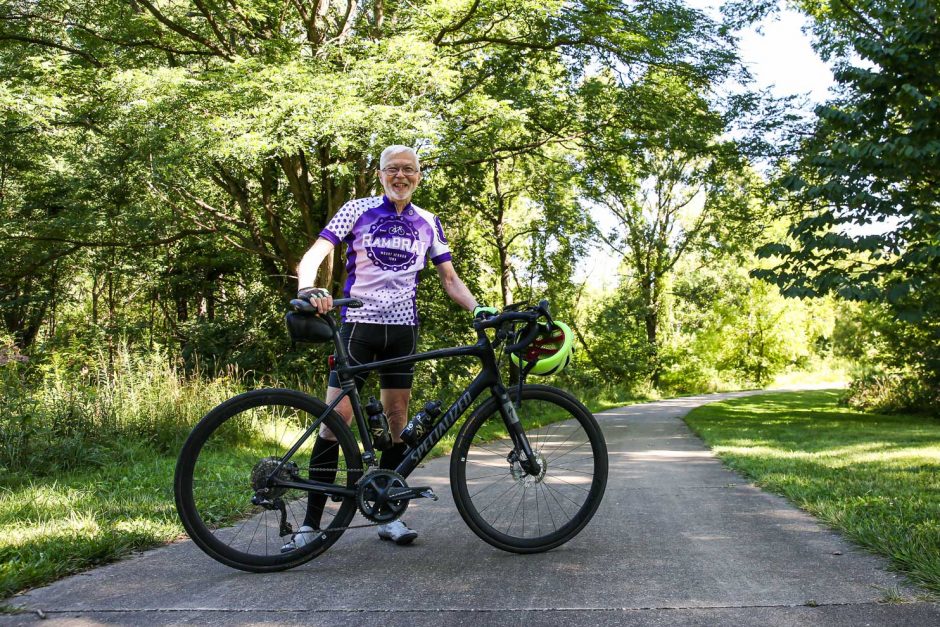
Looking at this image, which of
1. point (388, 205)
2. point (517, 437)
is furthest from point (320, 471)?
point (388, 205)

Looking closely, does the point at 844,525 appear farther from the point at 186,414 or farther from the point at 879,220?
the point at 879,220

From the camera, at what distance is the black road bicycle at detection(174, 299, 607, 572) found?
10.1ft

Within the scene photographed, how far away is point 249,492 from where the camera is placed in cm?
349

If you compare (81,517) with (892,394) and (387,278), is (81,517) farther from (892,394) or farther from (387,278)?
(892,394)

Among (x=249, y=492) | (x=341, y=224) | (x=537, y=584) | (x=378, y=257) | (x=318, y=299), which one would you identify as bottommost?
(x=537, y=584)

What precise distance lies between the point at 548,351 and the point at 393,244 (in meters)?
0.95

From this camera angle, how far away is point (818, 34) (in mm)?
14945

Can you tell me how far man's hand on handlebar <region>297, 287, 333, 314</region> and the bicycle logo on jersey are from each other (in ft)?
1.43

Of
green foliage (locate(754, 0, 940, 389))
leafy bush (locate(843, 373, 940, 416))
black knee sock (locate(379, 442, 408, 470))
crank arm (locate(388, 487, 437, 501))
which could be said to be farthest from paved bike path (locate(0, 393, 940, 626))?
leafy bush (locate(843, 373, 940, 416))

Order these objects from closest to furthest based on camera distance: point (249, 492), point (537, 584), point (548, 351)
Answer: point (537, 584)
point (548, 351)
point (249, 492)

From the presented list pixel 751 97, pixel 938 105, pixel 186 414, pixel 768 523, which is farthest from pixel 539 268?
pixel 768 523

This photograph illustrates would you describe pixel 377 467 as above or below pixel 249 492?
above

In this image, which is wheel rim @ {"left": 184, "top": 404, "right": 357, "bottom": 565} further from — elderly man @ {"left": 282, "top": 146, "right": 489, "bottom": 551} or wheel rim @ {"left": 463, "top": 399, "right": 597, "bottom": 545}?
wheel rim @ {"left": 463, "top": 399, "right": 597, "bottom": 545}

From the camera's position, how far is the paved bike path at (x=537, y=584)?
2432mm
